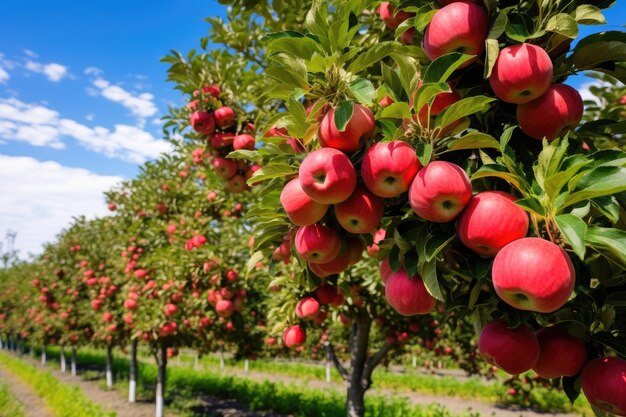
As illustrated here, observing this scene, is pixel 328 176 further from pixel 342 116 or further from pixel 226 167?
pixel 226 167

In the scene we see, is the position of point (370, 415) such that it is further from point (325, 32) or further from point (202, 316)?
point (325, 32)

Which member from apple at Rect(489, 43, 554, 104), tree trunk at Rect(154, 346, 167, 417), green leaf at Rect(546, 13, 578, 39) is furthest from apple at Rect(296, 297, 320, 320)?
tree trunk at Rect(154, 346, 167, 417)

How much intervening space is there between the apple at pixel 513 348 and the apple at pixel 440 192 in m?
0.42

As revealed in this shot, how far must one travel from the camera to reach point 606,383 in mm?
1270

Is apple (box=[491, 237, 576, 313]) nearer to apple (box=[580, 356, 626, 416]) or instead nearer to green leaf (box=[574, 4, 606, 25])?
apple (box=[580, 356, 626, 416])

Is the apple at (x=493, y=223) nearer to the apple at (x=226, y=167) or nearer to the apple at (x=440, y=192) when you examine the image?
the apple at (x=440, y=192)

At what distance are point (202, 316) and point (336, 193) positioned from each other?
6798mm

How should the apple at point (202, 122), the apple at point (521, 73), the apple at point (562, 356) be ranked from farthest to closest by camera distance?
the apple at point (202, 122) < the apple at point (562, 356) < the apple at point (521, 73)

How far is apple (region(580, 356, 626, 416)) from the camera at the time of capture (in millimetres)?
1232

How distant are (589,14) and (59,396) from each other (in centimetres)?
1324

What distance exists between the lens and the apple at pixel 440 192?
3.89 ft

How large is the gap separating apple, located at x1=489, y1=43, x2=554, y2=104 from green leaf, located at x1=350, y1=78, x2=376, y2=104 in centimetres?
40

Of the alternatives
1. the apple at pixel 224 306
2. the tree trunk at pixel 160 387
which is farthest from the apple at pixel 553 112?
the tree trunk at pixel 160 387

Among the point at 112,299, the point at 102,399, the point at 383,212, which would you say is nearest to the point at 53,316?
the point at 102,399
